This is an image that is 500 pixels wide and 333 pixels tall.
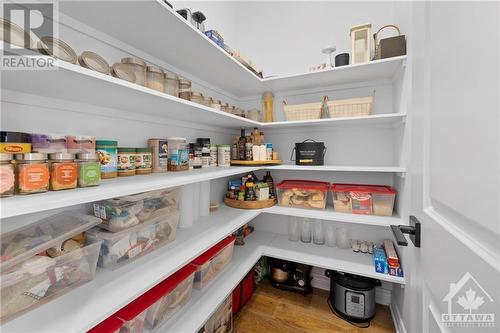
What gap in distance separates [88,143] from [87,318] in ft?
1.90

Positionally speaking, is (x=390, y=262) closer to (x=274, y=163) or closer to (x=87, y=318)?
(x=274, y=163)

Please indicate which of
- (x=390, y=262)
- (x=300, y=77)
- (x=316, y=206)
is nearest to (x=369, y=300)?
(x=390, y=262)

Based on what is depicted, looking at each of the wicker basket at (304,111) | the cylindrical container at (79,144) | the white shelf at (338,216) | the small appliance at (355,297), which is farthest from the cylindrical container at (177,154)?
the small appliance at (355,297)

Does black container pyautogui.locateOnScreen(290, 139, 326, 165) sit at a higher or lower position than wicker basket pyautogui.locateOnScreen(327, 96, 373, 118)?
lower

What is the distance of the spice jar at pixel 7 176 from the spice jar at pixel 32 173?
13 mm

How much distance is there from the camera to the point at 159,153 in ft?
3.52

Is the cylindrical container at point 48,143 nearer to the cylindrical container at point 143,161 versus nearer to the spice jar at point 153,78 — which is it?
the cylindrical container at point 143,161

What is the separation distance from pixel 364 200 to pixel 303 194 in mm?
451

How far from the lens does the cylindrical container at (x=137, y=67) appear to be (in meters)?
0.85

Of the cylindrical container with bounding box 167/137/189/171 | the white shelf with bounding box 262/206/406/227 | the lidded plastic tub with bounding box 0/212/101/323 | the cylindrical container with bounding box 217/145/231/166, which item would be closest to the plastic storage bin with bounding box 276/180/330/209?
the white shelf with bounding box 262/206/406/227

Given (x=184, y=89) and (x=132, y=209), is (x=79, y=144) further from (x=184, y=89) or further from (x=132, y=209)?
(x=184, y=89)

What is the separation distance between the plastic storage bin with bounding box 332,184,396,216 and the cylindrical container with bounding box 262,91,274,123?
0.86m

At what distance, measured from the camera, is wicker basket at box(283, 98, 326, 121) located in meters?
1.58

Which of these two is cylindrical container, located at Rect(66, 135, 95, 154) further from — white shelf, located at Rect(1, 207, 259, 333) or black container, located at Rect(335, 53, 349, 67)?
black container, located at Rect(335, 53, 349, 67)
